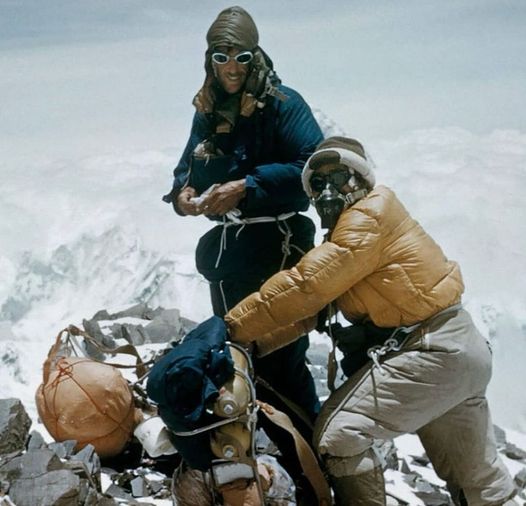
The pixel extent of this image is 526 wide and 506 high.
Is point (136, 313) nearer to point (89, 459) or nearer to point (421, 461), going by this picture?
point (421, 461)

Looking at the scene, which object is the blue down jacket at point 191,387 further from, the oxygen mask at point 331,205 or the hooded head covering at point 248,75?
the hooded head covering at point 248,75

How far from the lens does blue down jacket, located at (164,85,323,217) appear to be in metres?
4.80

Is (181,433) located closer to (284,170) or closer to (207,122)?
(284,170)

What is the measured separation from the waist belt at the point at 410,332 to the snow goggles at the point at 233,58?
6.12 ft

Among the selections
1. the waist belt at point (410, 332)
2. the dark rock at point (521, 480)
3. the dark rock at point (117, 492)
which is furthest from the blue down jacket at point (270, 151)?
the dark rock at point (521, 480)

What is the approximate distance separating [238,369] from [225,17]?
86.4 inches

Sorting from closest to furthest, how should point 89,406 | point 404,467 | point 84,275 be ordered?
point 89,406 < point 404,467 < point 84,275

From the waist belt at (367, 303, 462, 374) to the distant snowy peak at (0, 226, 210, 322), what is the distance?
110368mm

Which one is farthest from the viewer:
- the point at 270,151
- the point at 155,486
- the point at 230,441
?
the point at 155,486

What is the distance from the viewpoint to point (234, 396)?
3.81 metres

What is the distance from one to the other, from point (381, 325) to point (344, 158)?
90 centimetres

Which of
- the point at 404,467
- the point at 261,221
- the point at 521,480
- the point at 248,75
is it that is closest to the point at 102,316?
the point at 404,467

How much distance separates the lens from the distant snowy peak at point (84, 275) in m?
130

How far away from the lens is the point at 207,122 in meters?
5.02
